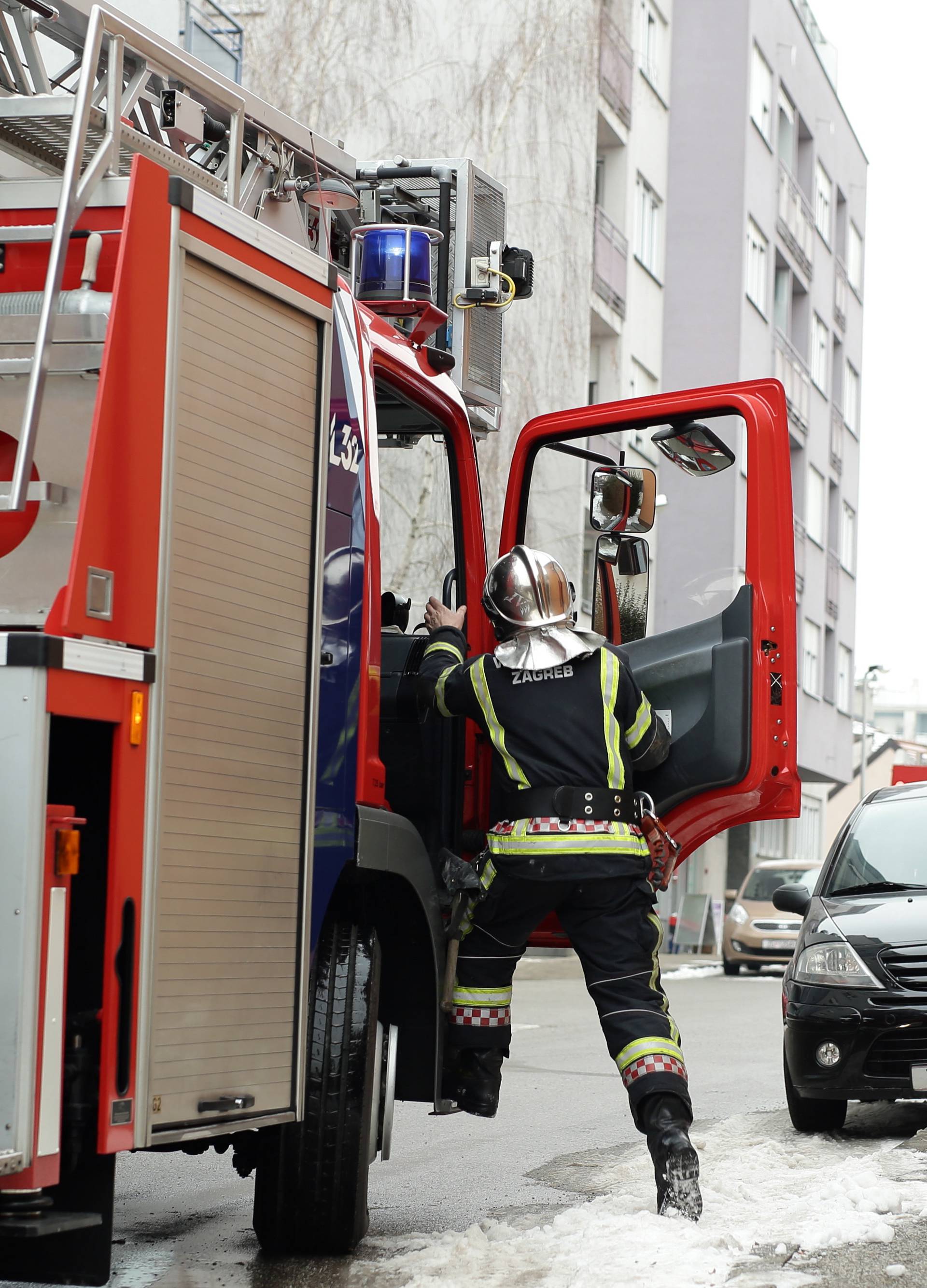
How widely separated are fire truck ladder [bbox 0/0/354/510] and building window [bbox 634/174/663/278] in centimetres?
2604

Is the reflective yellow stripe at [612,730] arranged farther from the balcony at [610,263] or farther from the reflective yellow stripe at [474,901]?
the balcony at [610,263]

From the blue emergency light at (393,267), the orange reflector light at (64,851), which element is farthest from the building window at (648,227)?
the orange reflector light at (64,851)

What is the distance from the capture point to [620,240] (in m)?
30.0

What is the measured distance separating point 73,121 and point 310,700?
1506mm

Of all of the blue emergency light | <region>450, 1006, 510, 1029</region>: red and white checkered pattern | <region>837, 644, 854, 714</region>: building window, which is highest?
<region>837, 644, 854, 714</region>: building window

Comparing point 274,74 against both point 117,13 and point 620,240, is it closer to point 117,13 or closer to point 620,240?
point 620,240

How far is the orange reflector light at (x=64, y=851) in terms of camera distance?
3.51 m

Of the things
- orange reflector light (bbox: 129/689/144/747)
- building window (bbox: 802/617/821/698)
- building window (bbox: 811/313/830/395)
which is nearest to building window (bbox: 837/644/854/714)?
building window (bbox: 802/617/821/698)

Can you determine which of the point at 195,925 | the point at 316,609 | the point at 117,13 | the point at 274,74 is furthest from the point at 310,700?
the point at 274,74

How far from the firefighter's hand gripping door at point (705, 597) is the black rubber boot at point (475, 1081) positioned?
998mm

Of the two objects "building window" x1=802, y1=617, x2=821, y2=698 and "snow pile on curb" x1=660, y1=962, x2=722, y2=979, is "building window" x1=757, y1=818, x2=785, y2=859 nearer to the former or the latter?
"building window" x1=802, y1=617, x2=821, y2=698

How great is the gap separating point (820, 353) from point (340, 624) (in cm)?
3789

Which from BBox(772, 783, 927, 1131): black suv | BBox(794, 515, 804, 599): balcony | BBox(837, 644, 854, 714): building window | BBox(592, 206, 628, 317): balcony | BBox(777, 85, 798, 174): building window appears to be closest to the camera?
BBox(772, 783, 927, 1131): black suv

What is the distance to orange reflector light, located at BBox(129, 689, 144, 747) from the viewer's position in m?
3.73
